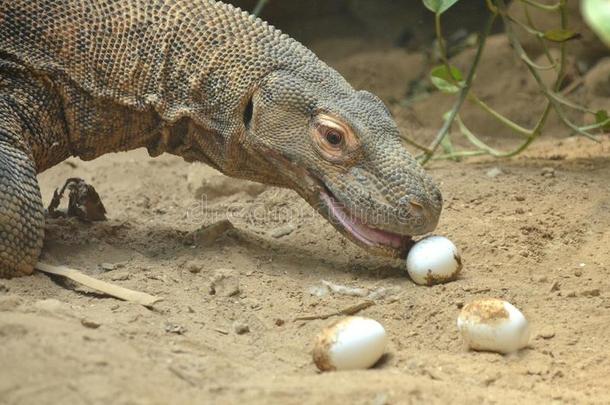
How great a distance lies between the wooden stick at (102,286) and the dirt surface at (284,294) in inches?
2.3

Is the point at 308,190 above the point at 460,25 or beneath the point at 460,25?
beneath

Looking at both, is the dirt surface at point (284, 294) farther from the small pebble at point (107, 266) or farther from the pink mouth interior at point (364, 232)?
the pink mouth interior at point (364, 232)

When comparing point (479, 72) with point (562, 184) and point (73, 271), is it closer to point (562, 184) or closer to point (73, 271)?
point (562, 184)

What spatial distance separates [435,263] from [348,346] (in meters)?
1.18

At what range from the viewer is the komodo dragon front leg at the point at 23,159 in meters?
4.00

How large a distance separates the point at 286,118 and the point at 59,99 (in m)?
1.19

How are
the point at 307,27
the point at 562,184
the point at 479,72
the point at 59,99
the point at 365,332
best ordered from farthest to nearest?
1. the point at 307,27
2. the point at 479,72
3. the point at 562,184
4. the point at 59,99
5. the point at 365,332

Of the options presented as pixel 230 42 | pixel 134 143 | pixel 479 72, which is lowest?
pixel 134 143

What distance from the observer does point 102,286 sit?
13.3 feet

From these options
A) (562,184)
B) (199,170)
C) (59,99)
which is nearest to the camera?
(59,99)

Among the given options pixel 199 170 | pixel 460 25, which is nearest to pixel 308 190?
pixel 199 170

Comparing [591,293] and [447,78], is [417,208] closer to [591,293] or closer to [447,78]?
[591,293]

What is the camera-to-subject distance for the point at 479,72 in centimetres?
884

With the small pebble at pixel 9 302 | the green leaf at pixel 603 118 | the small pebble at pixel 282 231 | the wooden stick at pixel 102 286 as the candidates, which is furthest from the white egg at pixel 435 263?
the green leaf at pixel 603 118
